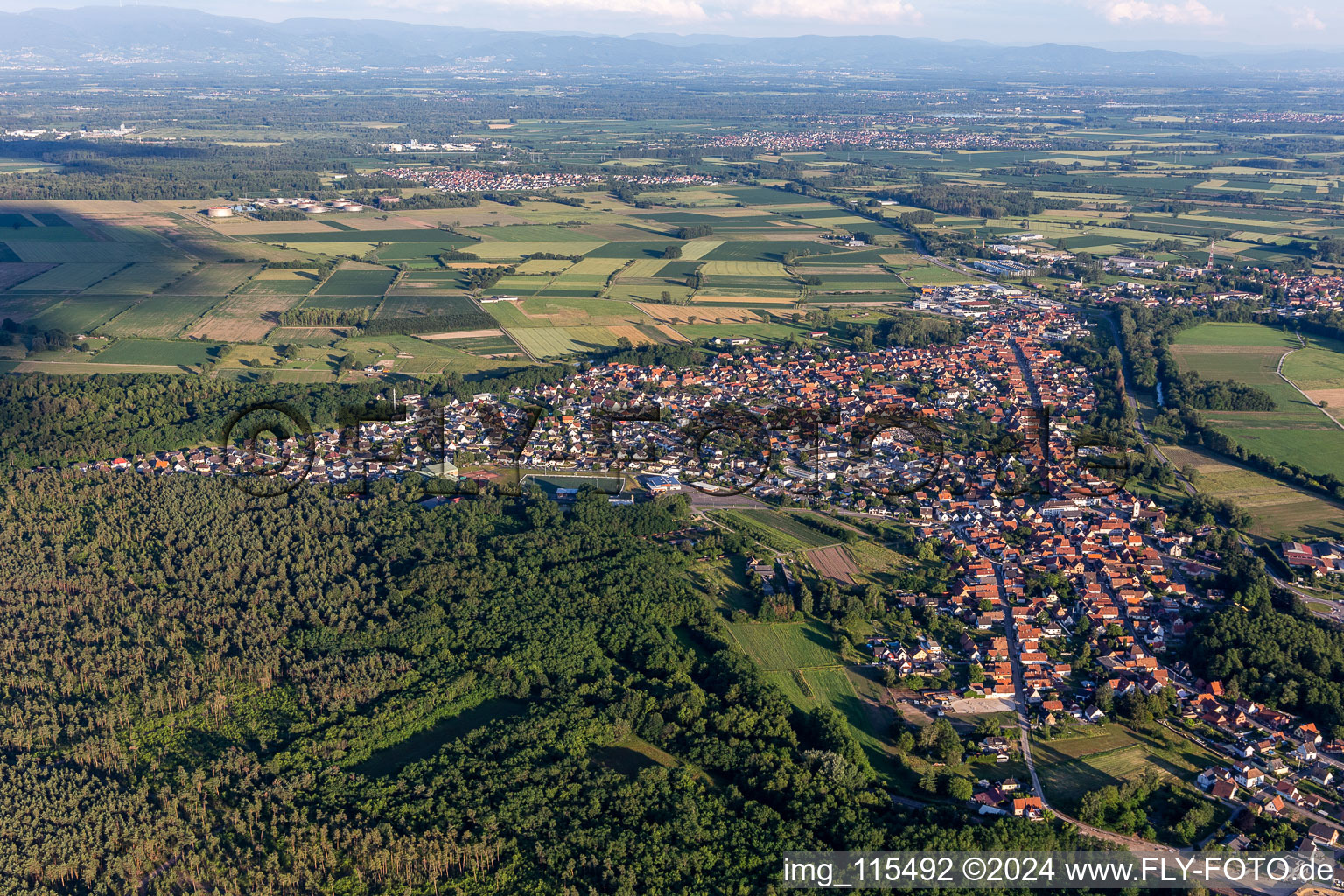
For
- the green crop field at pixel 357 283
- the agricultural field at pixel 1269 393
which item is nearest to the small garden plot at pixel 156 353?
the green crop field at pixel 357 283

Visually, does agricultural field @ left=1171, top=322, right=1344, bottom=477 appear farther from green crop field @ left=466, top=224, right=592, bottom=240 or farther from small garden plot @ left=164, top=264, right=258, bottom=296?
small garden plot @ left=164, top=264, right=258, bottom=296

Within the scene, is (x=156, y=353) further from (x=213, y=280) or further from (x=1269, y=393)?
(x=1269, y=393)

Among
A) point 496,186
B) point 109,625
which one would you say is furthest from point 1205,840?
point 496,186

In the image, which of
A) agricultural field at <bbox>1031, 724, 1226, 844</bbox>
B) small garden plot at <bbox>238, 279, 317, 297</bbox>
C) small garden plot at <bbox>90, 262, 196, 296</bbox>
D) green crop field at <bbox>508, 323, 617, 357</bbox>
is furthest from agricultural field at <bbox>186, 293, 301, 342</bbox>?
agricultural field at <bbox>1031, 724, 1226, 844</bbox>

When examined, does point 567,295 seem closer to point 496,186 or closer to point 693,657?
point 693,657

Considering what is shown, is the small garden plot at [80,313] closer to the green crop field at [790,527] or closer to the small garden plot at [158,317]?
the small garden plot at [158,317]

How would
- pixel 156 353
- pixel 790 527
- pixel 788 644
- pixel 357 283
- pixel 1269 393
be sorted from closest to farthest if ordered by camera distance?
pixel 788 644
pixel 790 527
pixel 1269 393
pixel 156 353
pixel 357 283

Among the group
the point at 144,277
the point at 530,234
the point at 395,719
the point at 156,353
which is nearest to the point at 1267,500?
the point at 395,719

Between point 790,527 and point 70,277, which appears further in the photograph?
point 70,277
